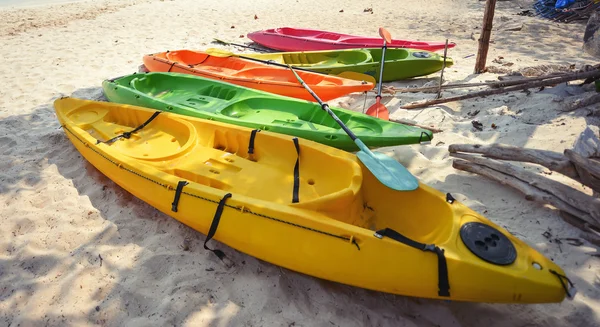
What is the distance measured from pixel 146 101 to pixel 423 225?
3.48 metres

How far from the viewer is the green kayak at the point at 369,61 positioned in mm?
5805

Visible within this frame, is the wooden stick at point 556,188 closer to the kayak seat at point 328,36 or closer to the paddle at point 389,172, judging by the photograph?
the paddle at point 389,172

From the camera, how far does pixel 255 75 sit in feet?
18.6

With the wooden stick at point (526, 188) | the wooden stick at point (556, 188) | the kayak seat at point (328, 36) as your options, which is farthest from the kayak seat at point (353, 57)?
the wooden stick at point (556, 188)

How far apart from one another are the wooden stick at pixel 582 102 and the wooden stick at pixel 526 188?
1.56 m

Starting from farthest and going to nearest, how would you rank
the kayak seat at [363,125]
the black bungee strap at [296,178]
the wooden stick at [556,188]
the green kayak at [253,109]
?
the kayak seat at [363,125] → the green kayak at [253,109] → the black bungee strap at [296,178] → the wooden stick at [556,188]

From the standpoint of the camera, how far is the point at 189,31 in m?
9.31

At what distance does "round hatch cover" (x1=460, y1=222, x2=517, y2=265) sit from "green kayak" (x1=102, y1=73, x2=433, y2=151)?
135cm

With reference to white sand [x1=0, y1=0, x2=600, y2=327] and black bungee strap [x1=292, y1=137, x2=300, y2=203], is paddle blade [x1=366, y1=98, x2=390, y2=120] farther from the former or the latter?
black bungee strap [x1=292, y1=137, x2=300, y2=203]

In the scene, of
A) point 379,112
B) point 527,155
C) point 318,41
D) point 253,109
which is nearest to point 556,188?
point 527,155

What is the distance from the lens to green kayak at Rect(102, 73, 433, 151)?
353cm

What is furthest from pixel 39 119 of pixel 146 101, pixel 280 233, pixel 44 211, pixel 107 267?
pixel 280 233

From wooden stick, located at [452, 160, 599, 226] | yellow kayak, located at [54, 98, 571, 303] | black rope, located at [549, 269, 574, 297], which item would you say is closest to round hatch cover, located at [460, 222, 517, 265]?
yellow kayak, located at [54, 98, 571, 303]

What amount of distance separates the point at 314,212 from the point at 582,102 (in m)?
3.31
